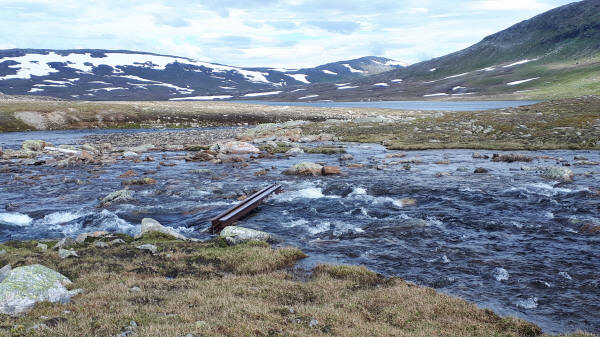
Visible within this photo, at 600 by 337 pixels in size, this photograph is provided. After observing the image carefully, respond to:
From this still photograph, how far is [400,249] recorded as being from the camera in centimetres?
1684

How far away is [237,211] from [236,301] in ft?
35.3

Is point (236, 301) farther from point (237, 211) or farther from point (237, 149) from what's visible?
point (237, 149)

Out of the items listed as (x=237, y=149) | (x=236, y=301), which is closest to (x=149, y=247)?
(x=236, y=301)

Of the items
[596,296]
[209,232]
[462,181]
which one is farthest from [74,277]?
[462,181]

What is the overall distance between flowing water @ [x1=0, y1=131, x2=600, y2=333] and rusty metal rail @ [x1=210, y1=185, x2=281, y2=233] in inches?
22.3

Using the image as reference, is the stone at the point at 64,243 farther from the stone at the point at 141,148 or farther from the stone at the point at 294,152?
the stone at the point at 141,148

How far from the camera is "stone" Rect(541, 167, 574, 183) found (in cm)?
2827

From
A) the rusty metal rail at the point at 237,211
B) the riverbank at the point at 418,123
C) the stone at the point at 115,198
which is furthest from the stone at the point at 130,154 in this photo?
the riverbank at the point at 418,123

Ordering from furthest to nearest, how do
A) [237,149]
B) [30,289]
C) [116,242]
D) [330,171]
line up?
[237,149]
[330,171]
[116,242]
[30,289]

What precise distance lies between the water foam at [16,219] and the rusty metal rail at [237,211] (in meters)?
10.5

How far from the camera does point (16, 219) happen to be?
2269 centimetres

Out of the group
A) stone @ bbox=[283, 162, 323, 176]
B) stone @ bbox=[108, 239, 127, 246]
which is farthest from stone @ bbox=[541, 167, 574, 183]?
stone @ bbox=[108, 239, 127, 246]

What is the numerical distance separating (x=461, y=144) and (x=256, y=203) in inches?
1317

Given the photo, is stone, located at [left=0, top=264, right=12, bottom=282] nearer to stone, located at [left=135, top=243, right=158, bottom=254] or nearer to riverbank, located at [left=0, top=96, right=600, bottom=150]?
stone, located at [left=135, top=243, right=158, bottom=254]
